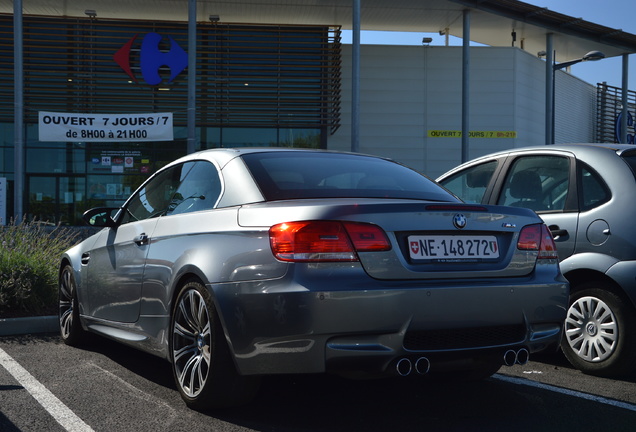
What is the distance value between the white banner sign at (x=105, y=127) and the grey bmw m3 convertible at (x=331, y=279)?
18270mm

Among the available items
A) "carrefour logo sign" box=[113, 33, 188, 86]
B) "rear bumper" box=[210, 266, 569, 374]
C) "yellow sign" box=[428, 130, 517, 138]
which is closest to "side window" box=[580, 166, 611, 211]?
"rear bumper" box=[210, 266, 569, 374]

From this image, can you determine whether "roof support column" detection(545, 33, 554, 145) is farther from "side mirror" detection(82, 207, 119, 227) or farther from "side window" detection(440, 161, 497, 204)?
"side mirror" detection(82, 207, 119, 227)

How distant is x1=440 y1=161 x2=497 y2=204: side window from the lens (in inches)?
246

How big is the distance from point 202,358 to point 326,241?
103cm

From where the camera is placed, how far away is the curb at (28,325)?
684cm

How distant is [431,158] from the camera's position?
27750 mm

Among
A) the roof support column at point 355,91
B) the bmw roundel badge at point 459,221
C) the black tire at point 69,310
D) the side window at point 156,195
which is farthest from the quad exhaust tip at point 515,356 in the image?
the roof support column at point 355,91

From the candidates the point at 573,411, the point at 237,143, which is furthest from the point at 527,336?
the point at 237,143

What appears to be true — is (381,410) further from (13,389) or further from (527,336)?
(13,389)

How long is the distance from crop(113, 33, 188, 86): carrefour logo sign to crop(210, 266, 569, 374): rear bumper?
2222cm

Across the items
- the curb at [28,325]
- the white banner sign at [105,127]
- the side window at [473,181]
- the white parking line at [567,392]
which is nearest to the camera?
the white parking line at [567,392]

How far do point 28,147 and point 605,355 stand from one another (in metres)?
23.3

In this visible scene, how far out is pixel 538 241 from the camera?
4.04m

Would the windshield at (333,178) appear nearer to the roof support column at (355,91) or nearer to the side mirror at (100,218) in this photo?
the side mirror at (100,218)
